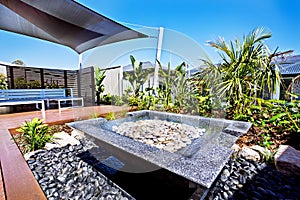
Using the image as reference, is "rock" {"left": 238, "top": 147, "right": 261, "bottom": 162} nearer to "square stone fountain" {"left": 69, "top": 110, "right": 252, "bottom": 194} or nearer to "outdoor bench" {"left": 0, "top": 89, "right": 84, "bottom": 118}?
"square stone fountain" {"left": 69, "top": 110, "right": 252, "bottom": 194}

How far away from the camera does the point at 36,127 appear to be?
2.77 m

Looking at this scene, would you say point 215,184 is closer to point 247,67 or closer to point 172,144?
point 172,144

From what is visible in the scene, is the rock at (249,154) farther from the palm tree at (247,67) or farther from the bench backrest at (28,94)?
the bench backrest at (28,94)

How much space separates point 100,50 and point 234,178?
6569mm

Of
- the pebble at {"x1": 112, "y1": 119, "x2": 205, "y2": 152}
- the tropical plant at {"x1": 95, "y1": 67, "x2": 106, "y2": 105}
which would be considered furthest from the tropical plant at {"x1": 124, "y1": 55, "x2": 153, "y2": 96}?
the pebble at {"x1": 112, "y1": 119, "x2": 205, "y2": 152}

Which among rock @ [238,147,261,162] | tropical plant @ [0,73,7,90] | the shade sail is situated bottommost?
rock @ [238,147,261,162]

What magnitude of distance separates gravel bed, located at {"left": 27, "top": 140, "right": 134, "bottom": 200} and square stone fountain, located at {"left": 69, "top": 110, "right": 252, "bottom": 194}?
346 mm

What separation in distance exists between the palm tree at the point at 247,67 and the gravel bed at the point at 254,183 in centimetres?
162

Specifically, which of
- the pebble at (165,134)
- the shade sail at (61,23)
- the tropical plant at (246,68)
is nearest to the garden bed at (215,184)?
the pebble at (165,134)

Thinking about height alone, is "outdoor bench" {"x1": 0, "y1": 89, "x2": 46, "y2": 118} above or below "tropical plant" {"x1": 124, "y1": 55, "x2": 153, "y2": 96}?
below

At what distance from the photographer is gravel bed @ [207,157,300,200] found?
1.58 m

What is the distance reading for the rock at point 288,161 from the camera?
188 centimetres

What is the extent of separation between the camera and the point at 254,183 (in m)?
1.76

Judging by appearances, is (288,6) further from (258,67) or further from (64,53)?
(64,53)
